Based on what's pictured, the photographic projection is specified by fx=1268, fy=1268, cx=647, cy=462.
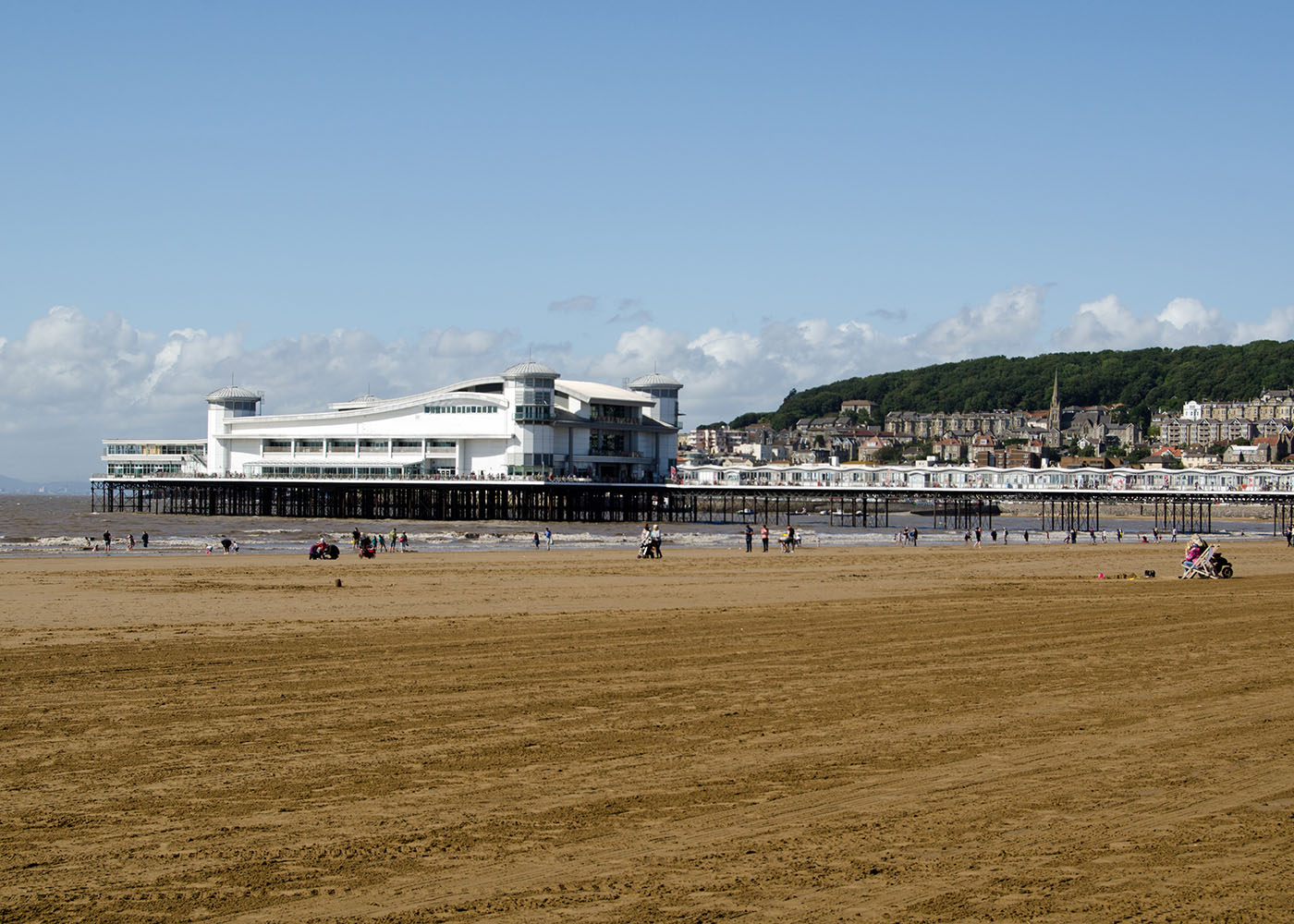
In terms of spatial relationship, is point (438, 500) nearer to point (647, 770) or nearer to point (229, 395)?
point (229, 395)

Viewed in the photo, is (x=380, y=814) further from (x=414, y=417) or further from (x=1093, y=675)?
(x=414, y=417)

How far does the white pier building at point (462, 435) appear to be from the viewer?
279 ft

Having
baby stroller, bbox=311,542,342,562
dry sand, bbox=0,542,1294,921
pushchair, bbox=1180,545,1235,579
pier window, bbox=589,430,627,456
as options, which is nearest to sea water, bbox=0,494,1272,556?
baby stroller, bbox=311,542,342,562

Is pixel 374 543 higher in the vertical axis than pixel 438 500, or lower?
lower

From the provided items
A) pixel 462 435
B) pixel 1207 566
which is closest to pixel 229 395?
pixel 462 435

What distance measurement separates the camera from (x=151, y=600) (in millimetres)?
23766

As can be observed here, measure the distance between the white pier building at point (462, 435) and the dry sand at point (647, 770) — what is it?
214ft

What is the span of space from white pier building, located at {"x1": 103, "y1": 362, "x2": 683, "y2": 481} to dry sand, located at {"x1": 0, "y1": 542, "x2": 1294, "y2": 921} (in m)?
65.1

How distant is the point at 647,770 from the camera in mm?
9562

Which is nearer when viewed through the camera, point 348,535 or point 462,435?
point 348,535

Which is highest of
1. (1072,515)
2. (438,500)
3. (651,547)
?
(438,500)

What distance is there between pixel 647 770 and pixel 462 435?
254 feet

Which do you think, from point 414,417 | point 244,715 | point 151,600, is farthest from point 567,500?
point 244,715

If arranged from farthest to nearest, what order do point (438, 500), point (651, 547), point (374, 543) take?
point (438, 500) → point (374, 543) → point (651, 547)
